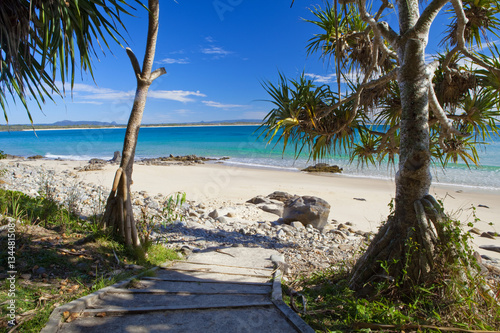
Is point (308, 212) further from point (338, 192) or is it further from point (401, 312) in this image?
point (338, 192)

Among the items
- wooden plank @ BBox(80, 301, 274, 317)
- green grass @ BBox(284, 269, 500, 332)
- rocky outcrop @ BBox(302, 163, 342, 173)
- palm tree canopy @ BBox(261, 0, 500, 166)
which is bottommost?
wooden plank @ BBox(80, 301, 274, 317)

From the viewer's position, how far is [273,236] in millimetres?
6469

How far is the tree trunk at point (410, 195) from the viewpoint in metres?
2.96

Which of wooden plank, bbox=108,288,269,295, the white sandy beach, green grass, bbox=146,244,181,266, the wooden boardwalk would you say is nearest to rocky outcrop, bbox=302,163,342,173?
the white sandy beach

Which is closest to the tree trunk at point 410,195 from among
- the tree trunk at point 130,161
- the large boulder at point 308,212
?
the tree trunk at point 130,161

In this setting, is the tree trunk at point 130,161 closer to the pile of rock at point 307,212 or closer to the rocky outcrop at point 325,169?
the pile of rock at point 307,212

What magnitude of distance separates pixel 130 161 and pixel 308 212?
4.59 metres

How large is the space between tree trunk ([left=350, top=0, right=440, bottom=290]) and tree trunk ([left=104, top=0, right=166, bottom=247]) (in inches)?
118

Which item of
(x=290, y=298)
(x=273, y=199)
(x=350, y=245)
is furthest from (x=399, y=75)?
(x=273, y=199)

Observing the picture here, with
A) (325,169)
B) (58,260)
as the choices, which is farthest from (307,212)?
(325,169)

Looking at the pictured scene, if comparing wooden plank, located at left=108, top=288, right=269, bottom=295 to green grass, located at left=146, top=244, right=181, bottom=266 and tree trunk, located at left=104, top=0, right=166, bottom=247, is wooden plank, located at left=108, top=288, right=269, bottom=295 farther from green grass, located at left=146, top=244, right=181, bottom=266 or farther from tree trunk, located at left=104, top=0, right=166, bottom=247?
tree trunk, located at left=104, top=0, right=166, bottom=247

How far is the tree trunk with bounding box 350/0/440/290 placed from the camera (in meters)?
2.96

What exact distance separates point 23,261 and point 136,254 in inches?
49.3

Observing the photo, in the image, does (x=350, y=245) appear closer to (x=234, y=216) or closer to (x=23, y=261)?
(x=234, y=216)
